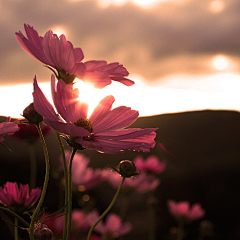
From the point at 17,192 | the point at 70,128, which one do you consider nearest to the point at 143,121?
the point at 17,192

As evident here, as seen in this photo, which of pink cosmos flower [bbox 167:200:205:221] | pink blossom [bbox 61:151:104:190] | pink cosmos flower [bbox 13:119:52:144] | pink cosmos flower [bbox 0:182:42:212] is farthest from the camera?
pink cosmos flower [bbox 167:200:205:221]

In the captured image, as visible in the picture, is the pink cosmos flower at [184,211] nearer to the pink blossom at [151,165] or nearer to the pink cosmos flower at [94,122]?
the pink blossom at [151,165]

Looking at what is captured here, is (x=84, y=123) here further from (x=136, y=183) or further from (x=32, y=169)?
(x=136, y=183)

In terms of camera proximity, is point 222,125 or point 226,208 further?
point 222,125

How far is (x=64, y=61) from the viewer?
0.38m

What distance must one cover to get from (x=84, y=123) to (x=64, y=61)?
8 centimetres

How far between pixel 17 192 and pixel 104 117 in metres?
0.21

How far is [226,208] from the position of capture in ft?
8.05

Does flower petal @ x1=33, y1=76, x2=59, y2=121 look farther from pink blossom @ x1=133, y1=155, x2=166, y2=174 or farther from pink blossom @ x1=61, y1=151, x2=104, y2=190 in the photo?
pink blossom @ x1=133, y1=155, x2=166, y2=174

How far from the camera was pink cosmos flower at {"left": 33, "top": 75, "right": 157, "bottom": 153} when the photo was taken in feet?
1.01

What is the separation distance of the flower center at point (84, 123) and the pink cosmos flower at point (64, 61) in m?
0.05

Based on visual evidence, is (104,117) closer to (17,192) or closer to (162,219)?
(17,192)

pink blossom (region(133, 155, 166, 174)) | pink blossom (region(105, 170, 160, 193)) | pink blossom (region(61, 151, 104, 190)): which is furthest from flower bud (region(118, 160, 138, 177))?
pink blossom (region(133, 155, 166, 174))

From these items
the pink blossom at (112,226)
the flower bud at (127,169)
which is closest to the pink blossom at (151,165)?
the pink blossom at (112,226)
